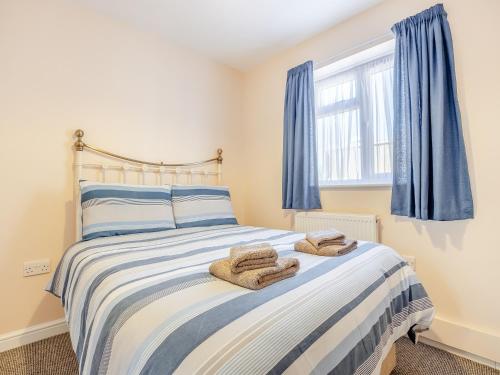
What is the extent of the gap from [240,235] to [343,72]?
67.1 inches

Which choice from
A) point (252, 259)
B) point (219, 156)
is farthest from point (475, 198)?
point (219, 156)

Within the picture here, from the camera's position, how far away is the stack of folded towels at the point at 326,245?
126 centimetres

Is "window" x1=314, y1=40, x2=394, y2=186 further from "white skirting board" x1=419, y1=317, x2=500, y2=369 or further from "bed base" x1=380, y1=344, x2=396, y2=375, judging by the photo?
"bed base" x1=380, y1=344, x2=396, y2=375

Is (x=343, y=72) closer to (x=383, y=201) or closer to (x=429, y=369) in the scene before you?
(x=383, y=201)

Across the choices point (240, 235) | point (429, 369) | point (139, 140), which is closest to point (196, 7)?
point (139, 140)

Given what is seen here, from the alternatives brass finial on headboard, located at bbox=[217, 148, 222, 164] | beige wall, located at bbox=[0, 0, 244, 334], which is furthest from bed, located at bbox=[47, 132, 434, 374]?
brass finial on headboard, located at bbox=[217, 148, 222, 164]

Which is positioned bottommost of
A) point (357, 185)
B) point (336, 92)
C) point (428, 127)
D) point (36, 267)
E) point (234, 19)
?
point (36, 267)

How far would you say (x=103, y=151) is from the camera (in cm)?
209

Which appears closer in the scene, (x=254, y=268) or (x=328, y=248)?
(x=254, y=268)

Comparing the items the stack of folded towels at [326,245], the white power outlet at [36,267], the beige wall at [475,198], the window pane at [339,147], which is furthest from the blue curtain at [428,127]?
the white power outlet at [36,267]

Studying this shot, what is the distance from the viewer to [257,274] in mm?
870

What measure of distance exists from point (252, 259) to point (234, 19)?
2.10 meters

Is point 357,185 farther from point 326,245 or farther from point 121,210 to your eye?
point 121,210

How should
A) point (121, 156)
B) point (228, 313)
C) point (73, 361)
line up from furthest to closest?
point (121, 156) < point (73, 361) < point (228, 313)
